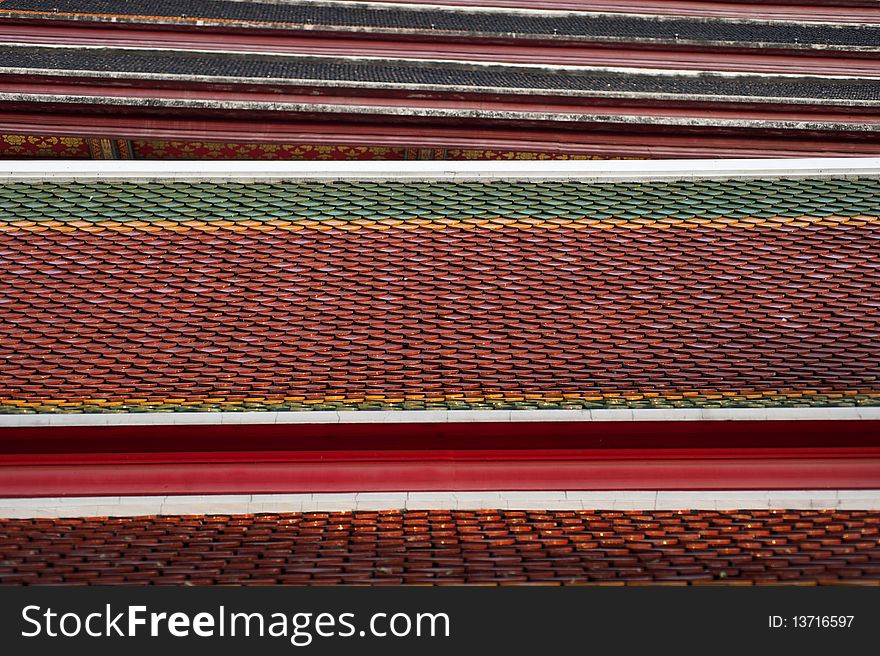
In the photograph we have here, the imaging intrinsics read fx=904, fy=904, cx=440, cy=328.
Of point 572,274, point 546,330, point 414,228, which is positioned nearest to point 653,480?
point 546,330

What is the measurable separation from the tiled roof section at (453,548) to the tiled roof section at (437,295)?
76 centimetres

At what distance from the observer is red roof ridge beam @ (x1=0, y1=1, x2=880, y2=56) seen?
14.2 metres

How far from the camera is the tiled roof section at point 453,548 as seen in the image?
4859 millimetres

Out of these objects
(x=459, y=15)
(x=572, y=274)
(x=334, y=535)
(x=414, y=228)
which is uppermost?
(x=459, y=15)

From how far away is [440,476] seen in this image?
5918 mm

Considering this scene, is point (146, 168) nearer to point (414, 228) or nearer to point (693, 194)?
point (414, 228)

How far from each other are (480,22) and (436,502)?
40.5 ft

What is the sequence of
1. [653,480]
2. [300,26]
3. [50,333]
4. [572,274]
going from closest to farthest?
[653,480], [50,333], [572,274], [300,26]

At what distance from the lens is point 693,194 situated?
799 cm

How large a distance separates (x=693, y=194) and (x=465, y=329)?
2805 millimetres

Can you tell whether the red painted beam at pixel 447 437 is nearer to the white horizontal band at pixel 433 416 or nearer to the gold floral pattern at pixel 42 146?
the white horizontal band at pixel 433 416

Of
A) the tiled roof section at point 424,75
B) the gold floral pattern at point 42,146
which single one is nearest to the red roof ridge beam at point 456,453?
the gold floral pattern at point 42,146

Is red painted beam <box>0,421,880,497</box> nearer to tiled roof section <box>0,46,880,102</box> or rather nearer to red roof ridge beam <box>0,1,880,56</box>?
tiled roof section <box>0,46,880,102</box>

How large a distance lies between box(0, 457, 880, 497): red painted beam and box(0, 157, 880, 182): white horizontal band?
298 cm
